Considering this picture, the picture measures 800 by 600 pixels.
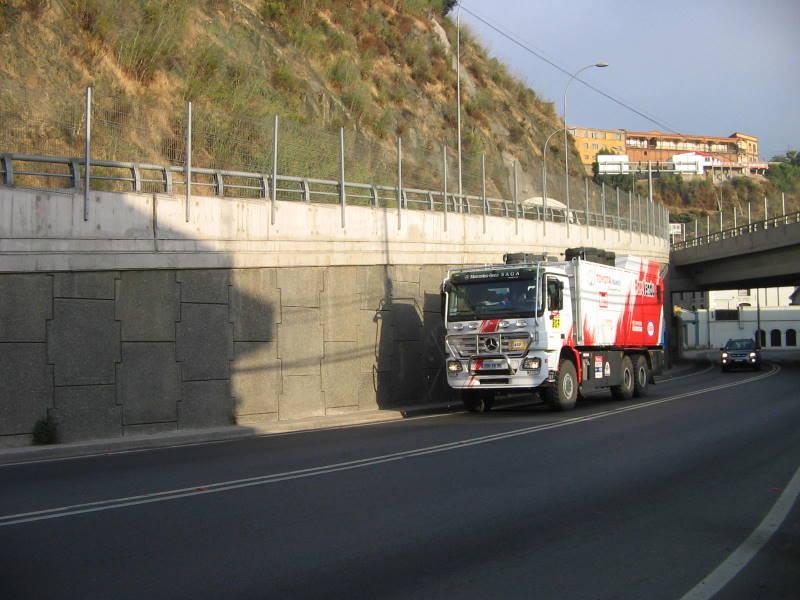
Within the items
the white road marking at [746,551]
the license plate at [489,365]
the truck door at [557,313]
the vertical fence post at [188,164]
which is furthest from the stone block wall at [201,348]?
the white road marking at [746,551]

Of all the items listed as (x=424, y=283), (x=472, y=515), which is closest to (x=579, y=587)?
(x=472, y=515)

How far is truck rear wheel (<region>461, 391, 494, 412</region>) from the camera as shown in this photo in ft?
64.9

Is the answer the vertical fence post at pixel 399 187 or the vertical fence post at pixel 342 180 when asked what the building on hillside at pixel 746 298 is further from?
the vertical fence post at pixel 342 180

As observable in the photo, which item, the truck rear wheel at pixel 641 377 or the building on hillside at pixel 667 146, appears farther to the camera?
the building on hillside at pixel 667 146

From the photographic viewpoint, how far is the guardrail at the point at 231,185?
1541 cm

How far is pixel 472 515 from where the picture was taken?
794cm

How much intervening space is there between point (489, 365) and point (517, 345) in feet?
2.53

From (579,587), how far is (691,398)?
1741 cm

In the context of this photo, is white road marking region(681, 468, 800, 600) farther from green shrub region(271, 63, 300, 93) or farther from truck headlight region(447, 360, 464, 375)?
green shrub region(271, 63, 300, 93)

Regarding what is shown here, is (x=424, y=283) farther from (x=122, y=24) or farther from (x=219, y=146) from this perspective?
(x=122, y=24)

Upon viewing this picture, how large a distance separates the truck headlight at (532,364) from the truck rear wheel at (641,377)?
649cm

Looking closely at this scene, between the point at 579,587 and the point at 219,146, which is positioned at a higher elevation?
the point at 219,146

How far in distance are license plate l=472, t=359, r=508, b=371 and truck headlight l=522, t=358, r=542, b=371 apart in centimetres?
41

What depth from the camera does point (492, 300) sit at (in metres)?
18.7
